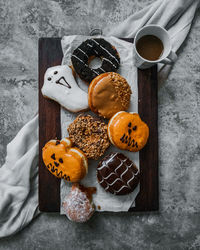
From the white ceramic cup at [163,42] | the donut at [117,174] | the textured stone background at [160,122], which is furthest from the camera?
the textured stone background at [160,122]

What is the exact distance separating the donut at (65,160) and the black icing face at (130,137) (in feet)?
0.87

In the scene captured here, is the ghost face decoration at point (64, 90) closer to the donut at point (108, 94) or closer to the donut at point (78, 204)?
the donut at point (108, 94)

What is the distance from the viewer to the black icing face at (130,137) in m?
1.36

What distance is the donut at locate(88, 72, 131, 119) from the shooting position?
53.9 inches

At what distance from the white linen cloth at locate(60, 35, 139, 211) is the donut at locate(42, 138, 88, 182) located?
10 cm

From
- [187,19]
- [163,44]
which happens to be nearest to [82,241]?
[163,44]

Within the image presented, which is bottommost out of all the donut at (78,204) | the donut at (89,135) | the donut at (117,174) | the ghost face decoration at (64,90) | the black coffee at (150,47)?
the donut at (78,204)

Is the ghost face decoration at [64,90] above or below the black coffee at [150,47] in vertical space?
below

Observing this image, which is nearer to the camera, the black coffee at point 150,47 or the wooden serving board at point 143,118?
the black coffee at point 150,47

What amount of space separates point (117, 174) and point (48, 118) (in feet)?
1.83

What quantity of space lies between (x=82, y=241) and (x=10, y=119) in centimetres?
98

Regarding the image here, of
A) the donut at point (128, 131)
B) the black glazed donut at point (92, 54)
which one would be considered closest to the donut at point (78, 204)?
the donut at point (128, 131)

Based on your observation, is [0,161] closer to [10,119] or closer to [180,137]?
[10,119]

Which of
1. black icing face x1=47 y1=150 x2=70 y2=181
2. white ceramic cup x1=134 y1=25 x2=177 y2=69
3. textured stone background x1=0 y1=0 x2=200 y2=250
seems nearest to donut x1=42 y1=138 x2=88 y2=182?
black icing face x1=47 y1=150 x2=70 y2=181
